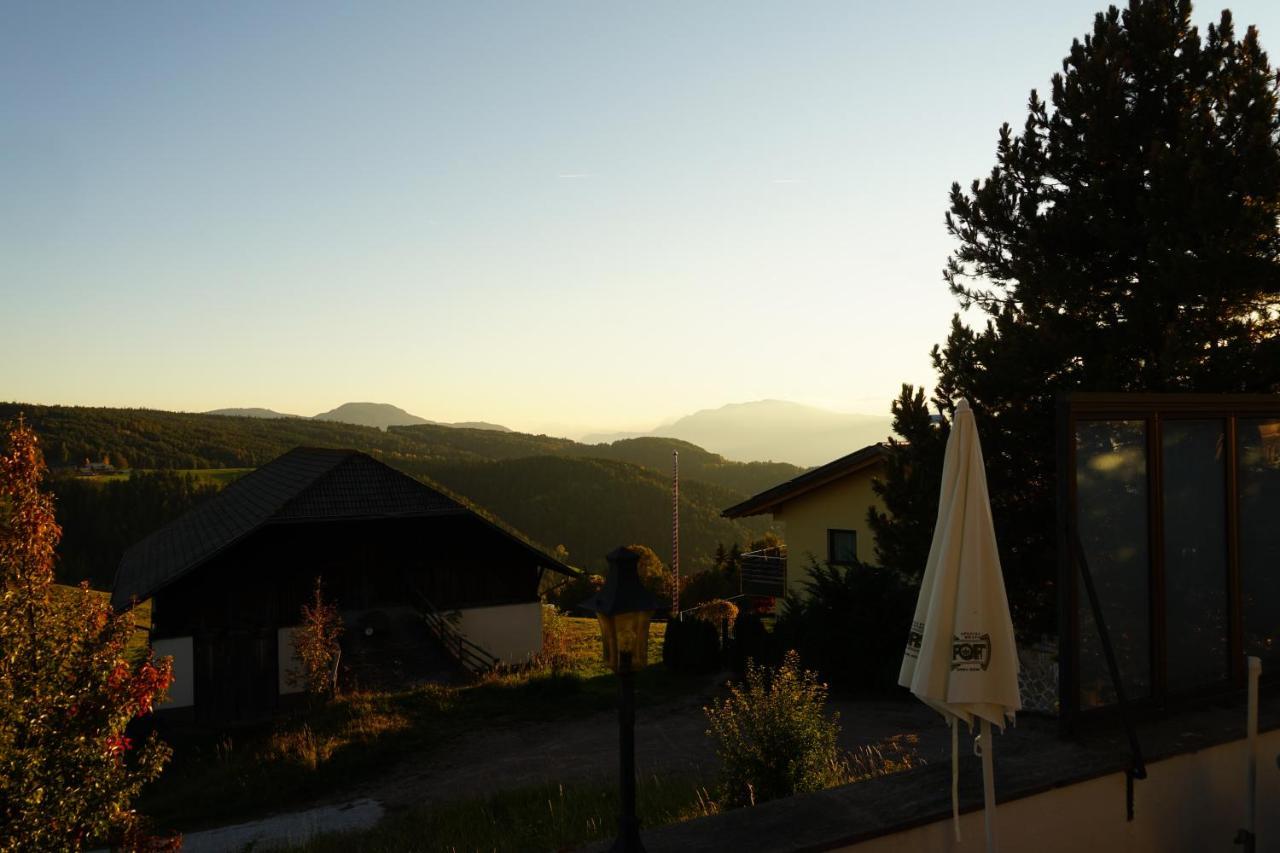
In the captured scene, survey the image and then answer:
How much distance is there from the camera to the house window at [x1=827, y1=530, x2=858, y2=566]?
24.9 metres

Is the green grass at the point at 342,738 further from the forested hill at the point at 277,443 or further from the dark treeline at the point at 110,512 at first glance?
the forested hill at the point at 277,443

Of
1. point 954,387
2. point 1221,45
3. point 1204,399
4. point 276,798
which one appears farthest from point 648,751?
point 1221,45

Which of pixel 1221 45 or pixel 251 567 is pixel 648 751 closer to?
pixel 1221 45

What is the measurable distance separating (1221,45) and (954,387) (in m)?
6.13

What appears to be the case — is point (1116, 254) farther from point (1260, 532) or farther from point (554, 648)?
point (554, 648)

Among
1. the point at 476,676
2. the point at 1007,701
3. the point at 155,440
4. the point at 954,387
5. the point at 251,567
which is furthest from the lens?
the point at 155,440

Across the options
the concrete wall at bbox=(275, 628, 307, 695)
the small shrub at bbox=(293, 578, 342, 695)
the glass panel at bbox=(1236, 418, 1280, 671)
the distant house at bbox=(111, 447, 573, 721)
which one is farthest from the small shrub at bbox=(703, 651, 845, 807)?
the concrete wall at bbox=(275, 628, 307, 695)

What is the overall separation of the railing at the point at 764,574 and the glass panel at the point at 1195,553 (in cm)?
2199

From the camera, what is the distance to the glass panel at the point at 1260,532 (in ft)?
18.6

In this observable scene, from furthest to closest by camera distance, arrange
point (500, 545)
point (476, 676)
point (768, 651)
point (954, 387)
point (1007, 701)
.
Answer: point (500, 545), point (476, 676), point (768, 651), point (954, 387), point (1007, 701)

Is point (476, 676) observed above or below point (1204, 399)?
below

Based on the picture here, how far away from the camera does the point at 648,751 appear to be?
13.9 meters

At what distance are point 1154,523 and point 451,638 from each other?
965 inches

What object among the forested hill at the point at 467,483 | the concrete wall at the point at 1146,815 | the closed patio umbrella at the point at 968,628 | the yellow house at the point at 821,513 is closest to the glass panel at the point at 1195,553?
the concrete wall at the point at 1146,815
